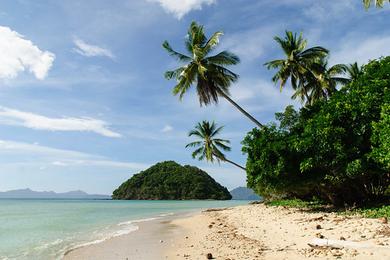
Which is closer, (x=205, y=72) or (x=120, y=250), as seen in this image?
(x=120, y=250)

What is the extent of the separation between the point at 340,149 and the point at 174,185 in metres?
97.6

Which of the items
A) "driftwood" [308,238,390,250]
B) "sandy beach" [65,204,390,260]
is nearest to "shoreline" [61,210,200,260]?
"sandy beach" [65,204,390,260]

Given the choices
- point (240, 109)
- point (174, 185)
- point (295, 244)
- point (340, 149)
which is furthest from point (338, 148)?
point (174, 185)

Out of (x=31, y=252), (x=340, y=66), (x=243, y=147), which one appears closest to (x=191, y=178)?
(x=340, y=66)

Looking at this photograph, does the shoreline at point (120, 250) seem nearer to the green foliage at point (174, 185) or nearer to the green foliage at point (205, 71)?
the green foliage at point (205, 71)

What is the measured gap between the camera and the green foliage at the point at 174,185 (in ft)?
355

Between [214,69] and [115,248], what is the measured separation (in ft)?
52.4

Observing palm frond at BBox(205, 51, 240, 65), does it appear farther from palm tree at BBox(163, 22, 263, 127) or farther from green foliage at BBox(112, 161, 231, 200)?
green foliage at BBox(112, 161, 231, 200)

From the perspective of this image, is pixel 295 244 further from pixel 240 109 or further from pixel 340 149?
pixel 240 109

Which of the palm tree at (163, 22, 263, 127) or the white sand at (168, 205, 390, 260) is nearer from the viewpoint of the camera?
the white sand at (168, 205, 390, 260)

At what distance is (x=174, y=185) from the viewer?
110 m

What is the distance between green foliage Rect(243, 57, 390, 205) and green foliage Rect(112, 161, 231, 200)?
90471mm

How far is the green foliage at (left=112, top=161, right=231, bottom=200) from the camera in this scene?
355 feet

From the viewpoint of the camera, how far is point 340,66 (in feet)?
103
